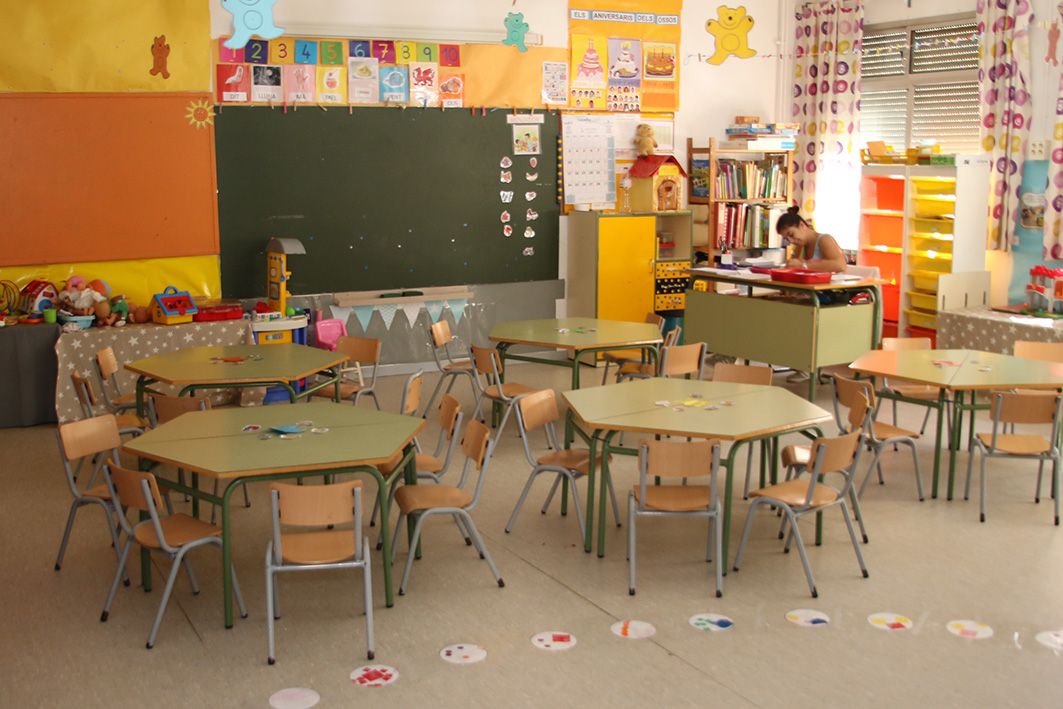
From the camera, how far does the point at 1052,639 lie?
4445 mm

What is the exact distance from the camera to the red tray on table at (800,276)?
8180 millimetres

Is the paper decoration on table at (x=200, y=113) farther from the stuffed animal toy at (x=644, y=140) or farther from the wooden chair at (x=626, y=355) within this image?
the stuffed animal toy at (x=644, y=140)

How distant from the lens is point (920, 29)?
32.9 ft

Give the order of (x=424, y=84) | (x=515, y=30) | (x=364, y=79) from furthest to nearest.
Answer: (x=515, y=30)
(x=424, y=84)
(x=364, y=79)

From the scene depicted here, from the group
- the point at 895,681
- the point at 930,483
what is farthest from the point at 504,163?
the point at 895,681

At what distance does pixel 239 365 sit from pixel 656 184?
197 inches

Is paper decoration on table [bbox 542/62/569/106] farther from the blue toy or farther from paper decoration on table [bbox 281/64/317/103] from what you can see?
paper decoration on table [bbox 281/64/317/103]

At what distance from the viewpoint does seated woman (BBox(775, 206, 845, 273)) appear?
8820 millimetres

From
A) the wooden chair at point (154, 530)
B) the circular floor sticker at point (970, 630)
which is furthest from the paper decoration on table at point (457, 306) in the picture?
the circular floor sticker at point (970, 630)

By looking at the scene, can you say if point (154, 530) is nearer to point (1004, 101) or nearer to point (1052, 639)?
point (1052, 639)

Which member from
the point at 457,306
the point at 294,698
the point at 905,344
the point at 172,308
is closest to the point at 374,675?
the point at 294,698

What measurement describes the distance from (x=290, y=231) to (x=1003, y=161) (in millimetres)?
5834

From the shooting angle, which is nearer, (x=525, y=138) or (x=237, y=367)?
(x=237, y=367)

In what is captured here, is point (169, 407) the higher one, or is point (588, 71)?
point (588, 71)
